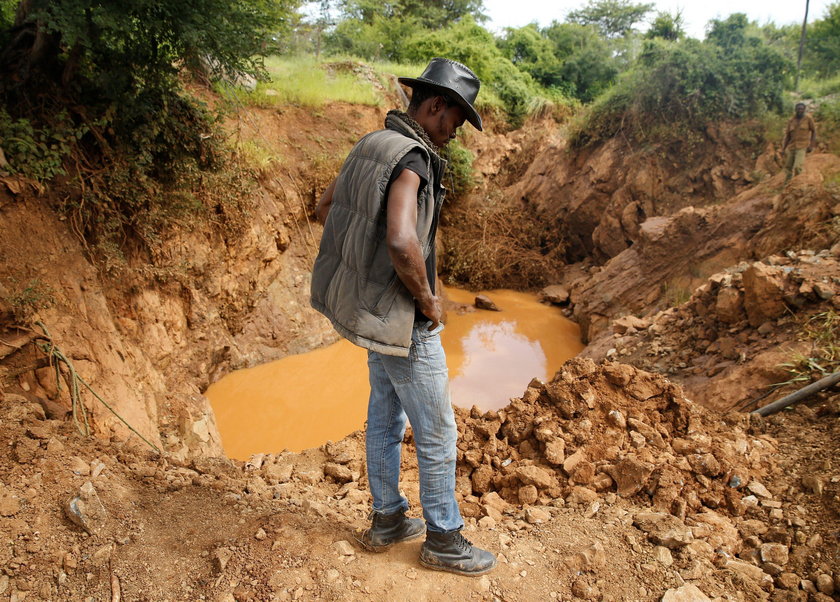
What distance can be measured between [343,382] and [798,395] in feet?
13.3

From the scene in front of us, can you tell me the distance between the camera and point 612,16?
1966 cm

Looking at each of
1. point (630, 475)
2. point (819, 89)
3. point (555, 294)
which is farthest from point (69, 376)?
point (819, 89)

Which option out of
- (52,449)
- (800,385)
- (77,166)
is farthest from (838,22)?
(52,449)

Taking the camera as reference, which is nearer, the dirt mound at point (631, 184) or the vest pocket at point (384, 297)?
the vest pocket at point (384, 297)

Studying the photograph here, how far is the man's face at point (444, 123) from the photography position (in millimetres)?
1754

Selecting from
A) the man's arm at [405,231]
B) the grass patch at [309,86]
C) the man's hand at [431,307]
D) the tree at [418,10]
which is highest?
the tree at [418,10]

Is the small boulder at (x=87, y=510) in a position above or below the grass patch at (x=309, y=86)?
below

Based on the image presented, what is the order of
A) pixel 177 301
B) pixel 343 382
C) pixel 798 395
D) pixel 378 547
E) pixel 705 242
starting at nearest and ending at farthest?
1. pixel 378 547
2. pixel 798 395
3. pixel 177 301
4. pixel 343 382
5. pixel 705 242

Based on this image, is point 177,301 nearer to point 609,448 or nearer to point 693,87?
point 609,448

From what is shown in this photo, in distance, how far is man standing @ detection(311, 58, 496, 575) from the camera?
1604 mm

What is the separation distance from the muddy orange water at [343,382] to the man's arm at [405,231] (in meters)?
3.24

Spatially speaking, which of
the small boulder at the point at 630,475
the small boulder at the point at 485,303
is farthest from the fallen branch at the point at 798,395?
the small boulder at the point at 485,303

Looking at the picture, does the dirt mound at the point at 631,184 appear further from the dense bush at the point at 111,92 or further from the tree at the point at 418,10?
the tree at the point at 418,10

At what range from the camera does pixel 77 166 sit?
3.92 meters
